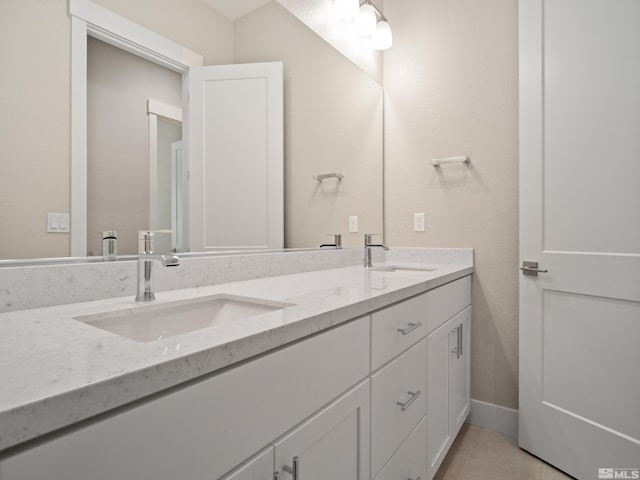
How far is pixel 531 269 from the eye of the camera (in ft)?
5.31

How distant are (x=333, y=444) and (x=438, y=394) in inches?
30.8

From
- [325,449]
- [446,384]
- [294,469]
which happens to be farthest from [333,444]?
[446,384]

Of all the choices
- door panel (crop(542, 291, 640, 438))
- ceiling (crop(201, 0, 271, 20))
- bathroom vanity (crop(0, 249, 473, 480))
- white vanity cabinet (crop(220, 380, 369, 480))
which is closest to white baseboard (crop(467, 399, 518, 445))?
door panel (crop(542, 291, 640, 438))

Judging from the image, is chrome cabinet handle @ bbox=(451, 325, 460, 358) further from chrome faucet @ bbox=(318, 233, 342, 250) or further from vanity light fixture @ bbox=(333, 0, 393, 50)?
vanity light fixture @ bbox=(333, 0, 393, 50)

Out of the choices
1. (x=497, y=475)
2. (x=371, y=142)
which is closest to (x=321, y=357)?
(x=497, y=475)

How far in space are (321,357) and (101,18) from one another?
0.94 meters

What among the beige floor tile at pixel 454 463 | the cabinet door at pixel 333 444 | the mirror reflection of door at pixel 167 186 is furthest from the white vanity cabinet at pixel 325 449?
the beige floor tile at pixel 454 463

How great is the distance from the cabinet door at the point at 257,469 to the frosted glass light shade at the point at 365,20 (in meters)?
2.05

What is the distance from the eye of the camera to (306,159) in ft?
5.18

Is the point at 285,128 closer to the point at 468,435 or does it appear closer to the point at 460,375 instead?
the point at 460,375

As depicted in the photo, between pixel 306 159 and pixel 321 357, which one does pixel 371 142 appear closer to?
Result: pixel 306 159

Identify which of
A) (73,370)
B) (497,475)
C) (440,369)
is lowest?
(497,475)

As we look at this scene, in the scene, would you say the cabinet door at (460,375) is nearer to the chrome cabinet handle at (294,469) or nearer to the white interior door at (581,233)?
the white interior door at (581,233)

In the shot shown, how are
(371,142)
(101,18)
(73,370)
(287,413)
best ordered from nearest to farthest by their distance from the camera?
(73,370) < (287,413) < (101,18) < (371,142)
